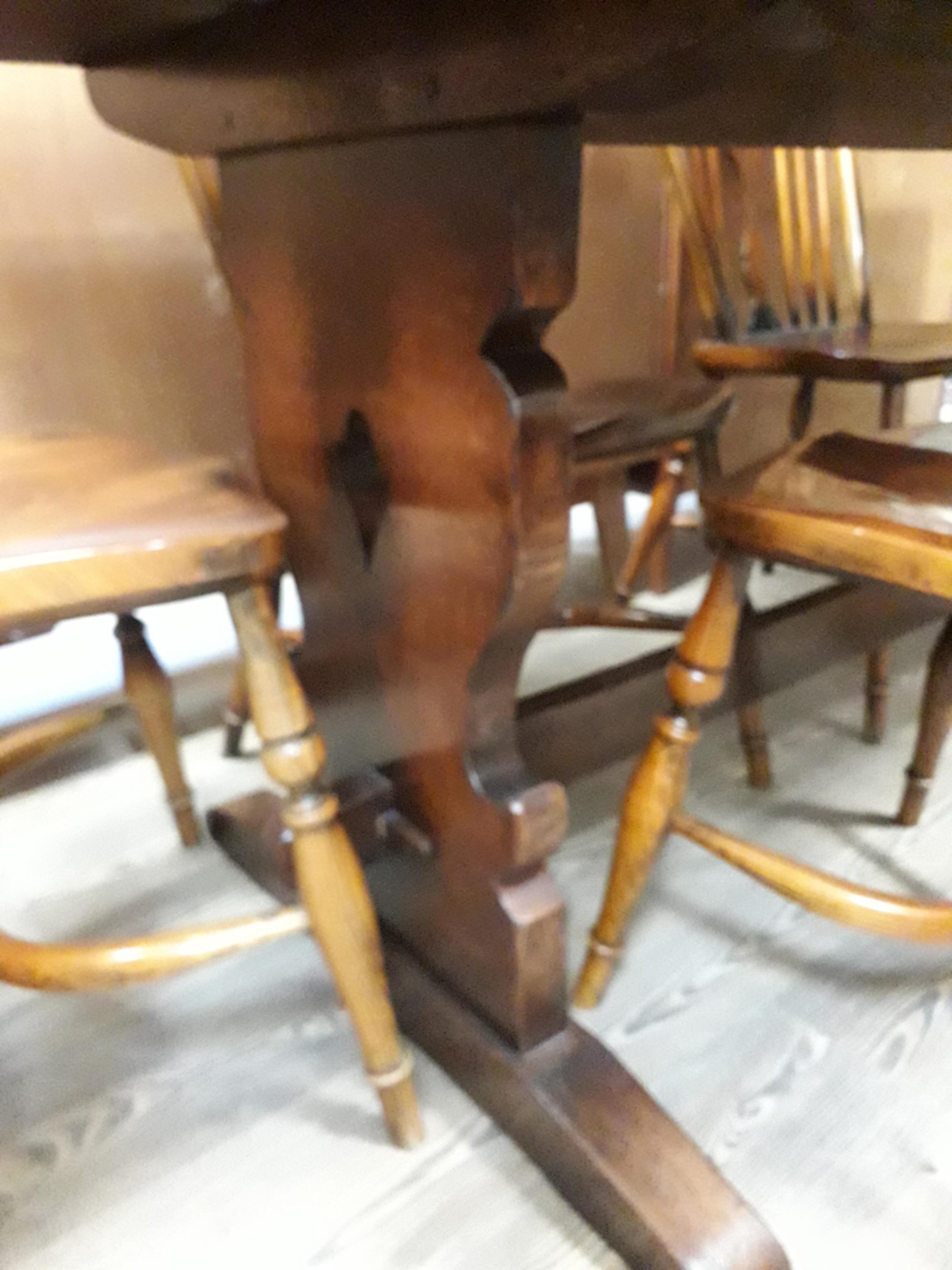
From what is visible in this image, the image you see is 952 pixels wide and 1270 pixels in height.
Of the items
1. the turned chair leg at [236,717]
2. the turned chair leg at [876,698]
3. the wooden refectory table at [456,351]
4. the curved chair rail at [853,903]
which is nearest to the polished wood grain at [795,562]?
the curved chair rail at [853,903]

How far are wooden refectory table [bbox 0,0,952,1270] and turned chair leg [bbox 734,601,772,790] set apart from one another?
43cm

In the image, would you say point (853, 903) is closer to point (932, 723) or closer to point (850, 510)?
point (850, 510)

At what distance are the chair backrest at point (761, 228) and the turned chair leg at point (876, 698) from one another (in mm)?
518

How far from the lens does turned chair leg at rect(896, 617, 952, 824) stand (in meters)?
1.08

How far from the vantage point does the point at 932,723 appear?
1104 millimetres

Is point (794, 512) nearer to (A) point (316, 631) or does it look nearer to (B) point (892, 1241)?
(A) point (316, 631)

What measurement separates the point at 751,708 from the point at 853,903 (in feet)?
1.57

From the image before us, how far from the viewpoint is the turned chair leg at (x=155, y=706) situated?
105 cm

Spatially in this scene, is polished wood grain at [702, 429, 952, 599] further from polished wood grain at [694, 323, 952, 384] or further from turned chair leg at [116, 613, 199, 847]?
turned chair leg at [116, 613, 199, 847]

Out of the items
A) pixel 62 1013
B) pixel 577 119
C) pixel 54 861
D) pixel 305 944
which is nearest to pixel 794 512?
pixel 577 119

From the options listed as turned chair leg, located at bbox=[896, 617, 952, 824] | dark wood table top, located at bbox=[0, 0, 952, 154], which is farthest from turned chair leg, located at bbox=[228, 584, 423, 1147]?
turned chair leg, located at bbox=[896, 617, 952, 824]

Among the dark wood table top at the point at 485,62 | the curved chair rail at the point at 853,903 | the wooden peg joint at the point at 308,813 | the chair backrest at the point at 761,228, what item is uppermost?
the dark wood table top at the point at 485,62

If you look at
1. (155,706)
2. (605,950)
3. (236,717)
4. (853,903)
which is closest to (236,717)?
(236,717)

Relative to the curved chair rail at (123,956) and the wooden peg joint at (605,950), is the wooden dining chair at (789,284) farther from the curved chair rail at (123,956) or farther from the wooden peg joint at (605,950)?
the curved chair rail at (123,956)
